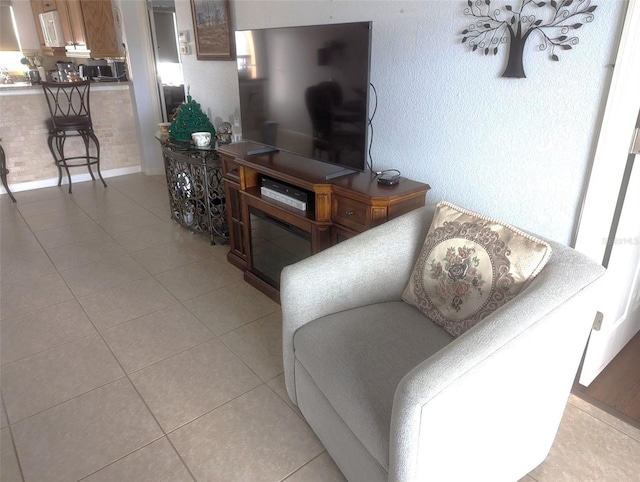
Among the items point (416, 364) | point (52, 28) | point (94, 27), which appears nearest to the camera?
point (416, 364)

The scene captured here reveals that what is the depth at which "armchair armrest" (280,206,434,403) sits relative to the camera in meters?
1.50

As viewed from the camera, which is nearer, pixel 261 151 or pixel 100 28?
pixel 261 151

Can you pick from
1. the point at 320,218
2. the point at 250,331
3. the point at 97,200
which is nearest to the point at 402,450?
the point at 320,218

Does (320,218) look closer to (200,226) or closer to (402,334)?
(402,334)

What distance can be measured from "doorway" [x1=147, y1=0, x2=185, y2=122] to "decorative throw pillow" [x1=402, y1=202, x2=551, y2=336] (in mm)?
4309

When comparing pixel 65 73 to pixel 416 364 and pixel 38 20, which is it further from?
pixel 416 364

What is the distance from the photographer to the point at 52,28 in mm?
5965

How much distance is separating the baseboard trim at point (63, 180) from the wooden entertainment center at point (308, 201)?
9.43 feet

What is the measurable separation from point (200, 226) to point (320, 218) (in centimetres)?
157

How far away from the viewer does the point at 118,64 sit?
17.0ft

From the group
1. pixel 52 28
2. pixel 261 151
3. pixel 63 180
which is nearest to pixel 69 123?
pixel 63 180

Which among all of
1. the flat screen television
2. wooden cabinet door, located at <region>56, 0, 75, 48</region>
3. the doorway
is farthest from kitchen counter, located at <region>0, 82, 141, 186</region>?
the flat screen television

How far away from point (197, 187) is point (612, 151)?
8.02 feet

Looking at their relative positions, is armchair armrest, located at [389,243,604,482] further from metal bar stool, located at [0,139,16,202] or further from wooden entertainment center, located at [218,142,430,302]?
metal bar stool, located at [0,139,16,202]
